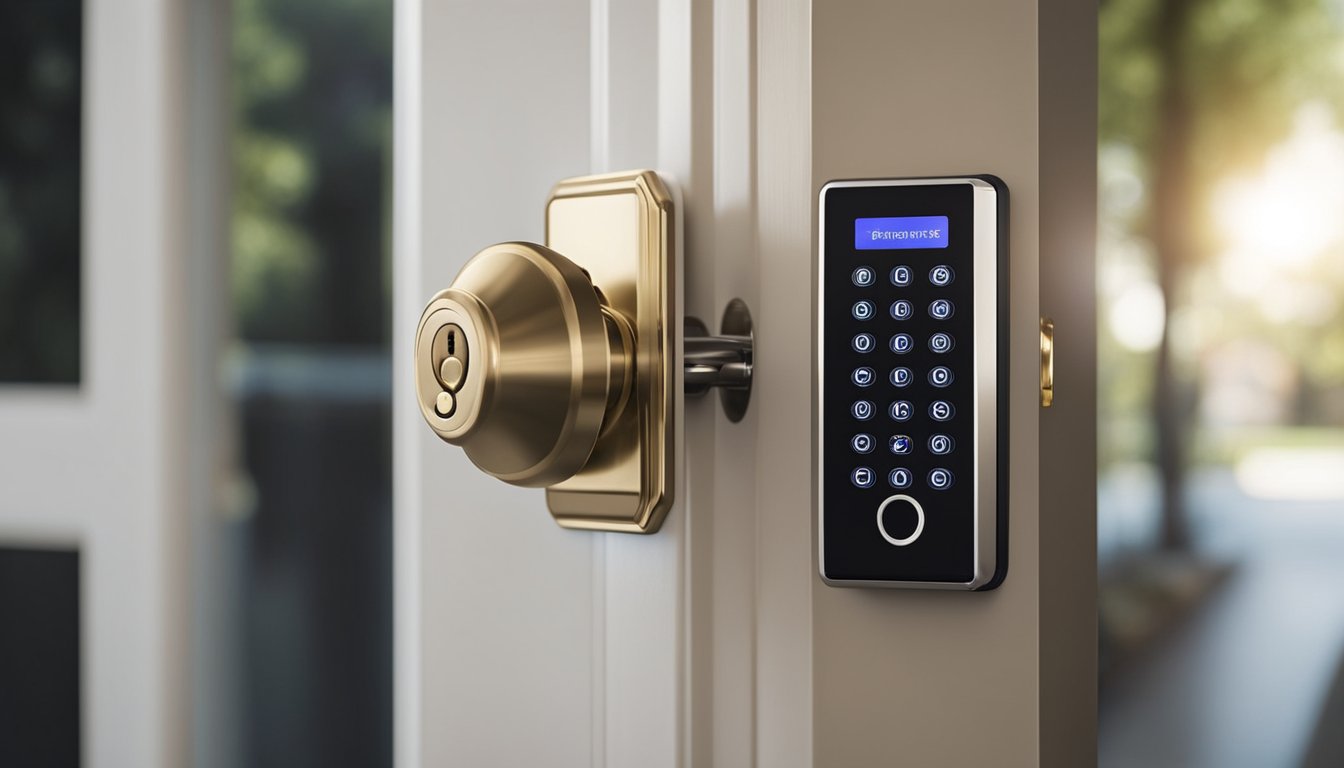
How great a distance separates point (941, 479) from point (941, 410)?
0.9 inches

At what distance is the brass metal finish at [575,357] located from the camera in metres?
0.28

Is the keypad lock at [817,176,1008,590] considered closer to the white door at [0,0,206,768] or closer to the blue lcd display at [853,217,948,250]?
the blue lcd display at [853,217,948,250]

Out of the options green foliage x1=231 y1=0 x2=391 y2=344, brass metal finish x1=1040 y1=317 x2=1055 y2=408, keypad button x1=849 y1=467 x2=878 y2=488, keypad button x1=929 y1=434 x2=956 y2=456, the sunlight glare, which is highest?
the sunlight glare

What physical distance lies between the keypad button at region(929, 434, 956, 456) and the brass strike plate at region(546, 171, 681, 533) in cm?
9

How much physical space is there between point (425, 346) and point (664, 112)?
128mm

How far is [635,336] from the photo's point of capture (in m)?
0.32

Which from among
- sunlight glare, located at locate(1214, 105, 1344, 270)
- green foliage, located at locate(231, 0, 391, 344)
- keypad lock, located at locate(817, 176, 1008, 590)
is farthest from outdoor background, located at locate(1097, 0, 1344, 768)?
keypad lock, located at locate(817, 176, 1008, 590)

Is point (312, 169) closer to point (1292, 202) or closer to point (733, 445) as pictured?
point (733, 445)

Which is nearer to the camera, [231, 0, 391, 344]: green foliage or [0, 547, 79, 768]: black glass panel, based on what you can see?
[0, 547, 79, 768]: black glass panel

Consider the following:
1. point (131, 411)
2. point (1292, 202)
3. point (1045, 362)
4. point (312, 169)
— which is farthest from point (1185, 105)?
point (131, 411)

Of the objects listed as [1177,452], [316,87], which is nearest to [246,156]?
[316,87]

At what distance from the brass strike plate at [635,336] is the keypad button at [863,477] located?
62 mm

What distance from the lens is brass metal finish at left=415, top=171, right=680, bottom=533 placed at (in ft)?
0.91

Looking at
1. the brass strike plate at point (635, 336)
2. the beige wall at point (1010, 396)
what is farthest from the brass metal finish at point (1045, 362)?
the brass strike plate at point (635, 336)
